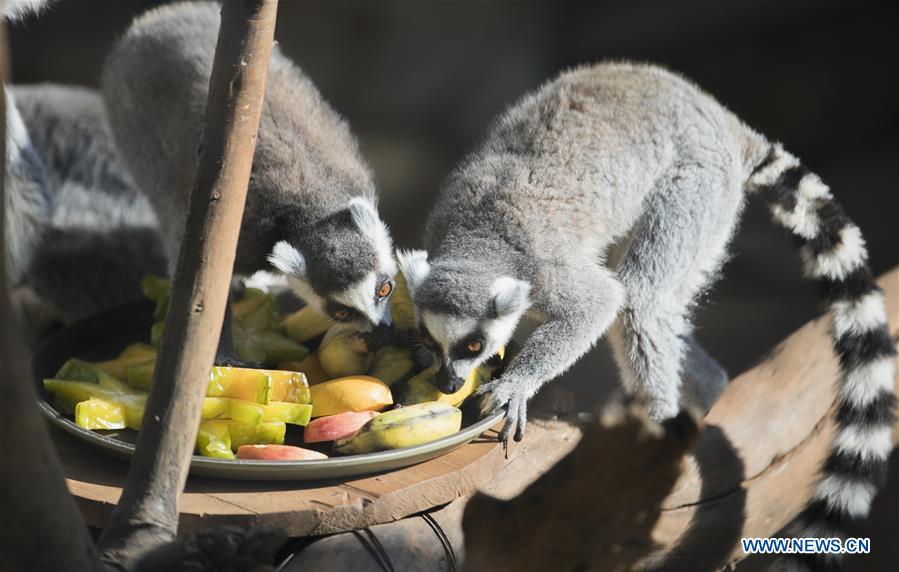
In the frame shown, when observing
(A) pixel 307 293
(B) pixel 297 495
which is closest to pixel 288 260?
(A) pixel 307 293

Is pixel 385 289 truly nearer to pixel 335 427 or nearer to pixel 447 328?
pixel 447 328

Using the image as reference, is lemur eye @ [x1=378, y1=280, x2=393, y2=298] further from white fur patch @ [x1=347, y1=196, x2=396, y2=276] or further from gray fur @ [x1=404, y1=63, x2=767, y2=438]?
gray fur @ [x1=404, y1=63, x2=767, y2=438]

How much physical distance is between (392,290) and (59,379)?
1271mm

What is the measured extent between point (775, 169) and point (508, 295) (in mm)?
1394

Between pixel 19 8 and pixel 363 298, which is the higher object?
pixel 19 8

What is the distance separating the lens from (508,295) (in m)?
3.21

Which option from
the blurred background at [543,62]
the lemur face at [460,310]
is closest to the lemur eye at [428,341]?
the lemur face at [460,310]

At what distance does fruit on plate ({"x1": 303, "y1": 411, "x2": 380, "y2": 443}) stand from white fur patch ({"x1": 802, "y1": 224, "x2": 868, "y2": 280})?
78.5 inches

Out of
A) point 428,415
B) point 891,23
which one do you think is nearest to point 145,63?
point 428,415

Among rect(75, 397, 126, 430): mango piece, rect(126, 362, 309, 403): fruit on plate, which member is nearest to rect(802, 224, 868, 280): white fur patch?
rect(126, 362, 309, 403): fruit on plate

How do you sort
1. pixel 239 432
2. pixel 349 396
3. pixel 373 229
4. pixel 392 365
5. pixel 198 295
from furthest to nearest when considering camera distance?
pixel 373 229, pixel 392 365, pixel 349 396, pixel 239 432, pixel 198 295

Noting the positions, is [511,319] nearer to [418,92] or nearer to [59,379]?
[59,379]

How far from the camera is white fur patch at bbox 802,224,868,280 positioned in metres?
3.50

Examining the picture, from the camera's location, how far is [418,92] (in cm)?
1000
